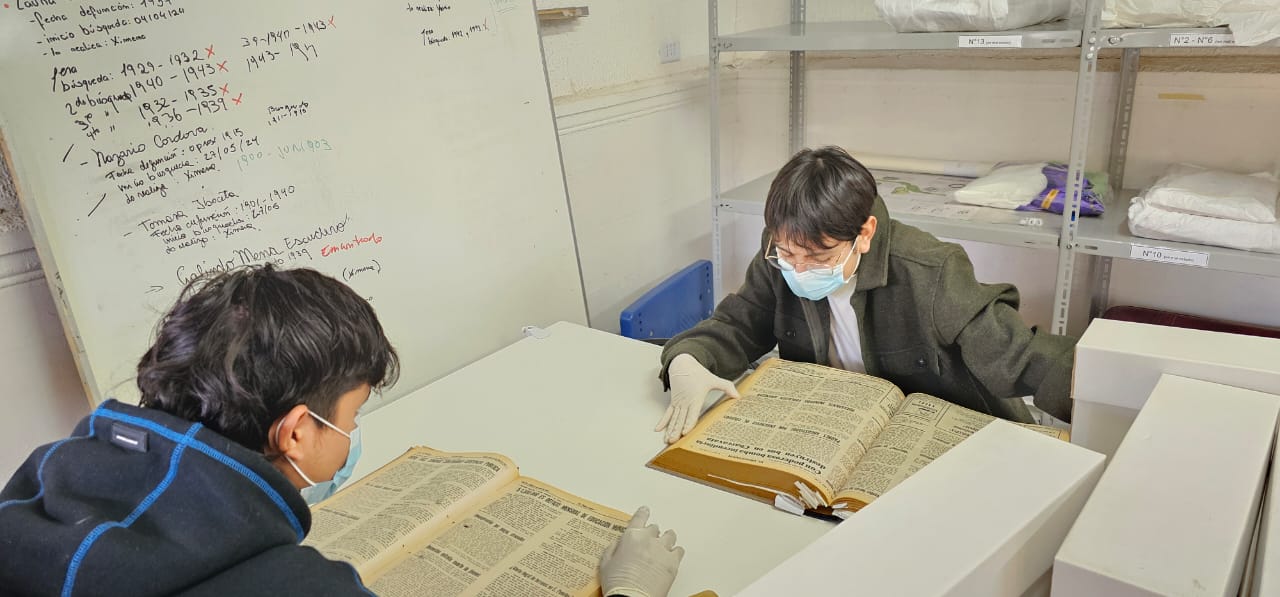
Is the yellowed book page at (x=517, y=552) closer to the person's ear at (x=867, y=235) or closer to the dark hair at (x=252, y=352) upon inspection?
the dark hair at (x=252, y=352)

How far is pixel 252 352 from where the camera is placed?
2.32ft

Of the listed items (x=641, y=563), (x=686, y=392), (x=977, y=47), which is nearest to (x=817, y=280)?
(x=686, y=392)

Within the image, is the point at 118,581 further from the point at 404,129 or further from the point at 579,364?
the point at 404,129

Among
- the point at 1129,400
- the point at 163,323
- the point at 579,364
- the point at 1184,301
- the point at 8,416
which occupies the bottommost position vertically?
the point at 1184,301

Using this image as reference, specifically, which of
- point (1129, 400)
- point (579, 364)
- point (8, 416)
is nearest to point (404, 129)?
point (579, 364)

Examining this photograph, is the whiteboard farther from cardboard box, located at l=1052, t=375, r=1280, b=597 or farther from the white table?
cardboard box, located at l=1052, t=375, r=1280, b=597

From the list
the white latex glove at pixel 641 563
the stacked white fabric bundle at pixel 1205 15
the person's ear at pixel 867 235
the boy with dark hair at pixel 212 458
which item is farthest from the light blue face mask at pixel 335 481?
the stacked white fabric bundle at pixel 1205 15

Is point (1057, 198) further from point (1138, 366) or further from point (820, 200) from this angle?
point (1138, 366)

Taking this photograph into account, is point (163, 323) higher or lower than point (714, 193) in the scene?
higher

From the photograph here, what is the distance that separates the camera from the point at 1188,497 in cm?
51

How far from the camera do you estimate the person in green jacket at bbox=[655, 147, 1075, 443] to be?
4.31ft

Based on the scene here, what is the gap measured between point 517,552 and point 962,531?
0.58m

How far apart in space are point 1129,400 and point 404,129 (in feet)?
4.32

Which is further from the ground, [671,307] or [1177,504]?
→ [1177,504]
